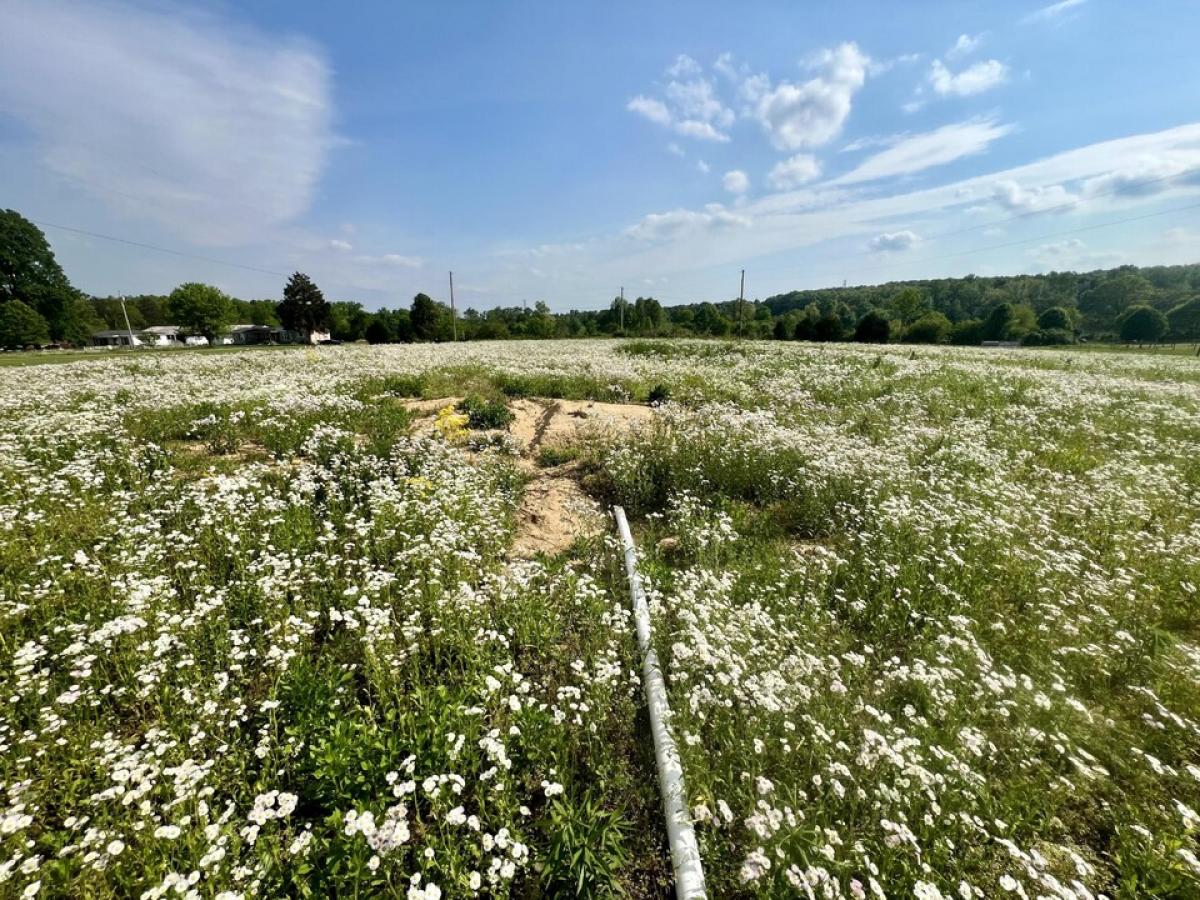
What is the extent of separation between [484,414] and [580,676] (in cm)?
887

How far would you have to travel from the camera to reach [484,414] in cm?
1194

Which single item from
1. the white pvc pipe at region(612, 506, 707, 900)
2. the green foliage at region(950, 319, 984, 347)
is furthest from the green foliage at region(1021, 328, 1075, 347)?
the white pvc pipe at region(612, 506, 707, 900)

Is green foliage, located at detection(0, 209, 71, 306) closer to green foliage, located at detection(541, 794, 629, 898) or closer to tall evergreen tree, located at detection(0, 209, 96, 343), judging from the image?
tall evergreen tree, located at detection(0, 209, 96, 343)

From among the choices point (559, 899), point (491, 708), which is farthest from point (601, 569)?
point (559, 899)

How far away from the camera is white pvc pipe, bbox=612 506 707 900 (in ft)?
8.77

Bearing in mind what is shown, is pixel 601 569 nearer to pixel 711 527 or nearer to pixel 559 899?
pixel 711 527

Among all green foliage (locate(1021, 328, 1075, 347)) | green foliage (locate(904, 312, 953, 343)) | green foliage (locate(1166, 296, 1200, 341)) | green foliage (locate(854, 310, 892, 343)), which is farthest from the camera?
green foliage (locate(904, 312, 953, 343))

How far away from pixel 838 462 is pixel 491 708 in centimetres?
710

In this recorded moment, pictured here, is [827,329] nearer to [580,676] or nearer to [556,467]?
[556,467]

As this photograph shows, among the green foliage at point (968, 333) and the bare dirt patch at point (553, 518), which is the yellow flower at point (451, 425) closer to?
the bare dirt patch at point (553, 518)

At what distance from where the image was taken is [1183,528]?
6984 millimetres

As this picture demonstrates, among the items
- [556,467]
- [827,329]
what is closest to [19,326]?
[556,467]

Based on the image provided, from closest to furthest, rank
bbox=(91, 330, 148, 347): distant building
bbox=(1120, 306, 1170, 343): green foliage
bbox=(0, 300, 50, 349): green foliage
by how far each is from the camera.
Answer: bbox=(0, 300, 50, 349): green foliage → bbox=(1120, 306, 1170, 343): green foliage → bbox=(91, 330, 148, 347): distant building

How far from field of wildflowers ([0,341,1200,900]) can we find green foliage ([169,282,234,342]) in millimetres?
89892
